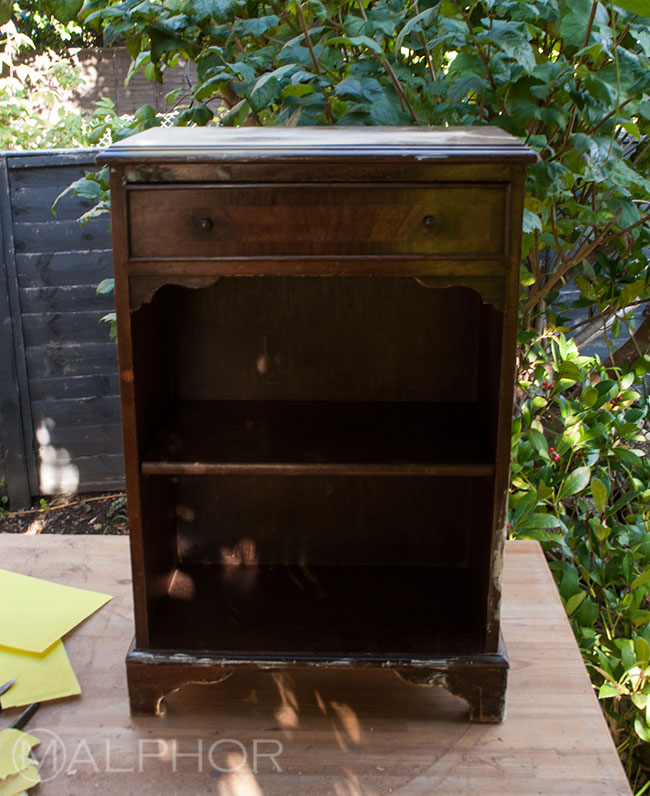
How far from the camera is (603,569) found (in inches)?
88.8

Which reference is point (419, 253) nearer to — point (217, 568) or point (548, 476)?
point (217, 568)

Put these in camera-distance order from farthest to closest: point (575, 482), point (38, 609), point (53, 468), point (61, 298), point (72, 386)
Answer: point (53, 468)
point (72, 386)
point (61, 298)
point (575, 482)
point (38, 609)

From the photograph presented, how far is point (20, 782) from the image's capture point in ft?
4.29

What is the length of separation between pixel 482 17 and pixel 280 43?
1.56 feet

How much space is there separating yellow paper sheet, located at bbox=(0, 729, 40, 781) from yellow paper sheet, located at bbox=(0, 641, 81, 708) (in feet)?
0.28

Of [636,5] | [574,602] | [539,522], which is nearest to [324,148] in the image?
[636,5]

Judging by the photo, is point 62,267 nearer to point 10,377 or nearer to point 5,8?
point 10,377

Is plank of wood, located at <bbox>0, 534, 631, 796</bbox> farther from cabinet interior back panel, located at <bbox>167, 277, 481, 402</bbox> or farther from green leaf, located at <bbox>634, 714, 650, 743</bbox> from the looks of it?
cabinet interior back panel, located at <bbox>167, 277, 481, 402</bbox>

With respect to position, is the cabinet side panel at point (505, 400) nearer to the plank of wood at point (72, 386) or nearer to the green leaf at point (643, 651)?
Answer: the green leaf at point (643, 651)

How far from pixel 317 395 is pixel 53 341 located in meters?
2.08

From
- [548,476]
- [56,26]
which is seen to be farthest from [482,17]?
[56,26]

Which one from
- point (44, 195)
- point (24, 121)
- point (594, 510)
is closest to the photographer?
point (594, 510)

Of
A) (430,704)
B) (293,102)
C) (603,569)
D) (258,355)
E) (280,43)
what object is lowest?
(603,569)

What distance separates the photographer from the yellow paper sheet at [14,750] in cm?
133
